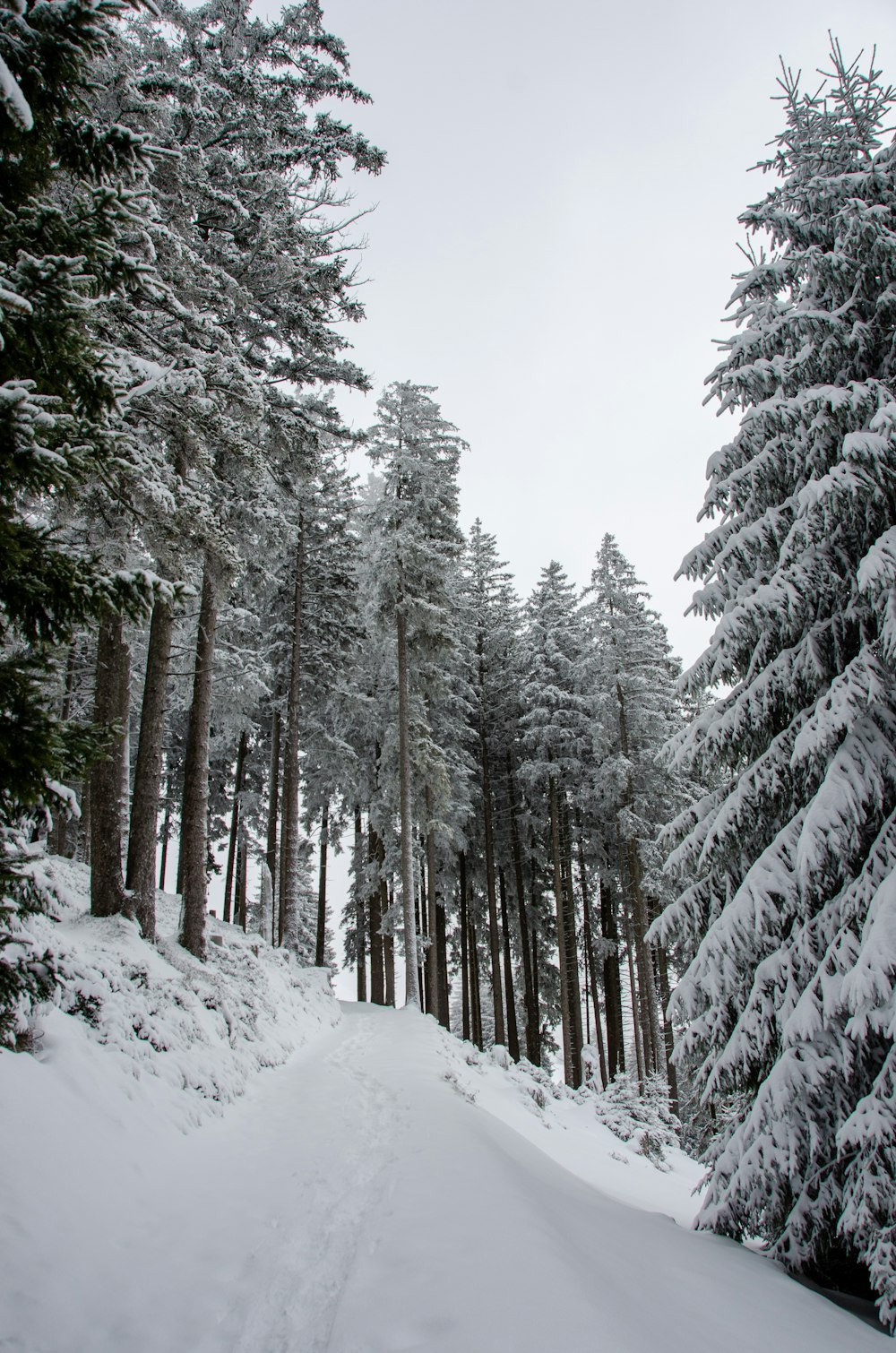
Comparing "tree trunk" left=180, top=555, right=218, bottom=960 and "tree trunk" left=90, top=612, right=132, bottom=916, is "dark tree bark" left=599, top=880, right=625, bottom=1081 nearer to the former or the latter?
"tree trunk" left=180, top=555, right=218, bottom=960

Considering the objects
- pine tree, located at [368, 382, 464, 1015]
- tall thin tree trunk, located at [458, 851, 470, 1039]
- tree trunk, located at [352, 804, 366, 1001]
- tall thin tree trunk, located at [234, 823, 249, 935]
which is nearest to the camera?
pine tree, located at [368, 382, 464, 1015]

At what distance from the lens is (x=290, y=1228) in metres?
4.34

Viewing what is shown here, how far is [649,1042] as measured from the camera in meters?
22.3

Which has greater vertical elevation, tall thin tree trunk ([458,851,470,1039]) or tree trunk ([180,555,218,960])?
tree trunk ([180,555,218,960])

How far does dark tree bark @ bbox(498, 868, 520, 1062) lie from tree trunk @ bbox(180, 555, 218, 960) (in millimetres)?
13817

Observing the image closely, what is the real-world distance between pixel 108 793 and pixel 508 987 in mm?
18218

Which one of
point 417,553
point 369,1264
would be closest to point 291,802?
point 417,553

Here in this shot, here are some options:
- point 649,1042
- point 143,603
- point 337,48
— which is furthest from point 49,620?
point 649,1042

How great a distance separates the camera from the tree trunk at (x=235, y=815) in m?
24.1

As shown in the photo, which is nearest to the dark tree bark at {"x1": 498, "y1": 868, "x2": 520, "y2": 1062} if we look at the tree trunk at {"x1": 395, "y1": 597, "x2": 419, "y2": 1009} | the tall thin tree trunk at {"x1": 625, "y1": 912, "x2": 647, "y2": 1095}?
the tall thin tree trunk at {"x1": 625, "y1": 912, "x2": 647, "y2": 1095}

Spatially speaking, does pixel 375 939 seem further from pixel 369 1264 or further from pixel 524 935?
pixel 369 1264

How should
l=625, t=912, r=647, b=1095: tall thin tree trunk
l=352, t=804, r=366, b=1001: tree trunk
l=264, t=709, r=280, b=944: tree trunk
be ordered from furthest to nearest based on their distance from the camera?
1. l=352, t=804, r=366, b=1001: tree trunk
2. l=625, t=912, r=647, b=1095: tall thin tree trunk
3. l=264, t=709, r=280, b=944: tree trunk

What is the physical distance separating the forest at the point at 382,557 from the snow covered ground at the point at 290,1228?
69cm

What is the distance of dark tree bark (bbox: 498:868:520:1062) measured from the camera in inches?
854
